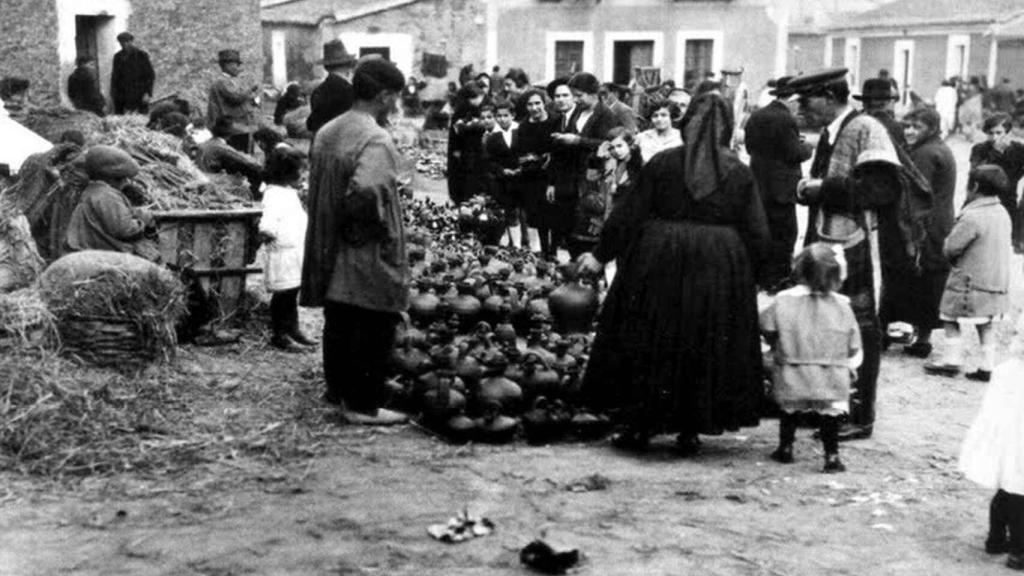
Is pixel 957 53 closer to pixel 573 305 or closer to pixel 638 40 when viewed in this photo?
pixel 638 40

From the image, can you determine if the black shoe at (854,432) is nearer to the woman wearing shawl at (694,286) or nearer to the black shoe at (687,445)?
the woman wearing shawl at (694,286)

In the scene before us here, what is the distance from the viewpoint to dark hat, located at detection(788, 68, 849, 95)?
328 inches

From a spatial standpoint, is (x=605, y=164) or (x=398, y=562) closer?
(x=398, y=562)

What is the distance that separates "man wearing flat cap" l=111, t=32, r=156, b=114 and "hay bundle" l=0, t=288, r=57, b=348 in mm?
13208

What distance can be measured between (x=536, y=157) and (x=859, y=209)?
17.5 feet

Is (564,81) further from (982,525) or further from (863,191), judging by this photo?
(982,525)

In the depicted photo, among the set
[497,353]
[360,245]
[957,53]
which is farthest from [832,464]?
[957,53]

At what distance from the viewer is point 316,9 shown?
34000mm

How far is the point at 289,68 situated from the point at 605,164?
23.3 meters

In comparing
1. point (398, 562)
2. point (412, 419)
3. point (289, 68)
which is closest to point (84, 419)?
point (412, 419)

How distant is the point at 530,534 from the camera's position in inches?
228

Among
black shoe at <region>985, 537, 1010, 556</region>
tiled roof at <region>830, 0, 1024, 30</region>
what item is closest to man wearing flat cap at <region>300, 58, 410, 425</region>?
black shoe at <region>985, 537, 1010, 556</region>

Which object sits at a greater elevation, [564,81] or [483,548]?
[564,81]

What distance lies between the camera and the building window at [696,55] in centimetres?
3228
